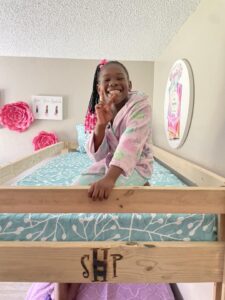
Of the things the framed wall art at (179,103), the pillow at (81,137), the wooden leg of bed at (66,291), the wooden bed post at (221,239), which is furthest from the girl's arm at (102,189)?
the pillow at (81,137)

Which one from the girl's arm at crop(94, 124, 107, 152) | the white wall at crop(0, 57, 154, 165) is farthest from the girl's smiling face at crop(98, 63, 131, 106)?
the white wall at crop(0, 57, 154, 165)

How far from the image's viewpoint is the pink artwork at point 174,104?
5.47ft

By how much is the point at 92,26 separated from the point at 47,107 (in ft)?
3.84

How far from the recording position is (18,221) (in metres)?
0.79

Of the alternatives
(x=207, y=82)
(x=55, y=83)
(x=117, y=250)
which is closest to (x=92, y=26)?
(x=207, y=82)

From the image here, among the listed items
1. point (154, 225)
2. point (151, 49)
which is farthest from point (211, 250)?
point (151, 49)

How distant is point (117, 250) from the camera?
2.44 ft

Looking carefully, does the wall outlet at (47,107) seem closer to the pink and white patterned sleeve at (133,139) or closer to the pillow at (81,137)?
the pillow at (81,137)

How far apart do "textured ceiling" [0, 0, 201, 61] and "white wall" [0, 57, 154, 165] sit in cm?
24

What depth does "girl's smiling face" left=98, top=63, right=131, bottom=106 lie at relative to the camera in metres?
0.97

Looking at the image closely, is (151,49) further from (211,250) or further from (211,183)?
(211,250)

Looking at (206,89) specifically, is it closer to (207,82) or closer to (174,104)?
(207,82)

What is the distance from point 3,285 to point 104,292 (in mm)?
643

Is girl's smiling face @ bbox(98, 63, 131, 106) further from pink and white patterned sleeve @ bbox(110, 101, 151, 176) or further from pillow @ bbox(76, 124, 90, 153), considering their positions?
pillow @ bbox(76, 124, 90, 153)
